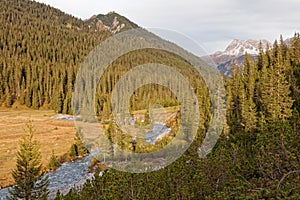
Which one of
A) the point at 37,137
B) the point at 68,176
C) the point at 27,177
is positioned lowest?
the point at 68,176

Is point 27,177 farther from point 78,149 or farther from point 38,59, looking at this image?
point 38,59

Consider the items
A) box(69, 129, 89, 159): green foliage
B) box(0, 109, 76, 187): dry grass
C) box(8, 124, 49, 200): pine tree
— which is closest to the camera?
box(8, 124, 49, 200): pine tree

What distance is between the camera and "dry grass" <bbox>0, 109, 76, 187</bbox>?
38.5 m

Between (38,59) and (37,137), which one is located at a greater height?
(38,59)

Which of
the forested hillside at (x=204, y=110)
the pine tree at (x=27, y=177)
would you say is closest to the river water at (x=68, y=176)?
the forested hillside at (x=204, y=110)

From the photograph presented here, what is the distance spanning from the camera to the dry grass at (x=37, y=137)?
38.5m

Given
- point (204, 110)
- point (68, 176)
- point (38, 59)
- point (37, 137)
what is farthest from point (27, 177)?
point (38, 59)

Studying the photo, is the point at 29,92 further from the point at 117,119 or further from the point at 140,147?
the point at 140,147

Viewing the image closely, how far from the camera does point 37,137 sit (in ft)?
182

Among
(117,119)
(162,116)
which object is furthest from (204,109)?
(162,116)

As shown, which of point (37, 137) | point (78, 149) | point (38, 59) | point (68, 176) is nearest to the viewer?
point (68, 176)

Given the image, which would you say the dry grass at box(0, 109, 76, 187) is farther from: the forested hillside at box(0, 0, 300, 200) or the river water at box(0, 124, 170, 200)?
the forested hillside at box(0, 0, 300, 200)

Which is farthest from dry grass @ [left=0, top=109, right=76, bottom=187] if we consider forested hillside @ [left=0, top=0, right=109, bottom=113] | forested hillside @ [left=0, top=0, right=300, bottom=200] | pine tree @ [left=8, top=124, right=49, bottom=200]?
forested hillside @ [left=0, top=0, right=109, bottom=113]

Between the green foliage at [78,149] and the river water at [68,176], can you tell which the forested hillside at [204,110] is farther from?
the green foliage at [78,149]
